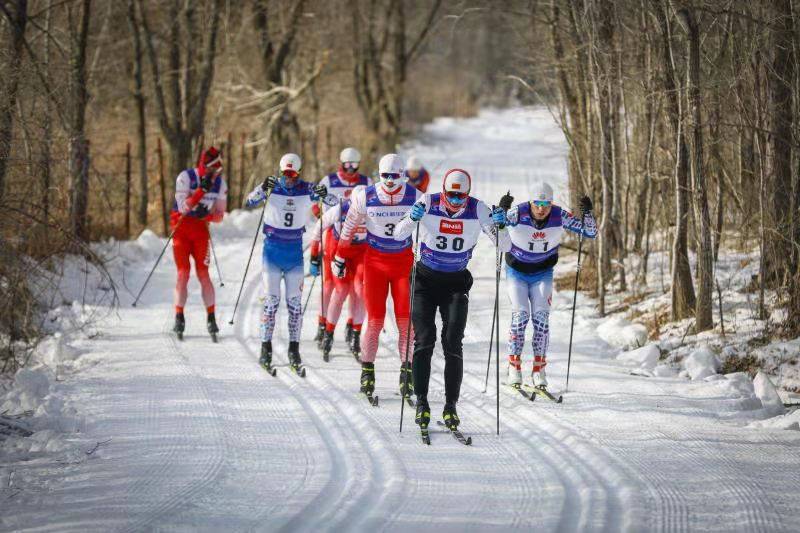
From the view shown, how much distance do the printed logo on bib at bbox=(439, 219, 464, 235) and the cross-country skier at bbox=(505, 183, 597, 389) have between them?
1403mm

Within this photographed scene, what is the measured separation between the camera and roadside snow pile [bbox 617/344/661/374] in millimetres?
10523

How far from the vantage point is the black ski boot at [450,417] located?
791cm

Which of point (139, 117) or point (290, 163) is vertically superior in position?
point (139, 117)

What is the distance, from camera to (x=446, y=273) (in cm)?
805

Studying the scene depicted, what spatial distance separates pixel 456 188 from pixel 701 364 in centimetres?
415

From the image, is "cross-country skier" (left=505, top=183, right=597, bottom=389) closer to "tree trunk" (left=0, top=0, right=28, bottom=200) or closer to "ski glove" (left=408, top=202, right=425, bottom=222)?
"ski glove" (left=408, top=202, right=425, bottom=222)

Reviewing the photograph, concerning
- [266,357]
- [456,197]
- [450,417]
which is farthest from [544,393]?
[266,357]

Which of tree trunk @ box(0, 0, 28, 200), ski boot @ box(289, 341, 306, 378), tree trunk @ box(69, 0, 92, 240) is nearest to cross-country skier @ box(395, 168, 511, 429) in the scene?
ski boot @ box(289, 341, 306, 378)

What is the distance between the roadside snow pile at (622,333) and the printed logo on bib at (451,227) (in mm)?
4395

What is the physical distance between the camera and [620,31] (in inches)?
502

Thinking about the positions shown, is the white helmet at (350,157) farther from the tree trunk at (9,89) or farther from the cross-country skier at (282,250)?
the tree trunk at (9,89)

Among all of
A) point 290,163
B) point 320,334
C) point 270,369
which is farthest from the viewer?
point 320,334

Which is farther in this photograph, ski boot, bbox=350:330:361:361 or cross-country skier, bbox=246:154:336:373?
ski boot, bbox=350:330:361:361

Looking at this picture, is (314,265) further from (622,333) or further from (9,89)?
(9,89)
